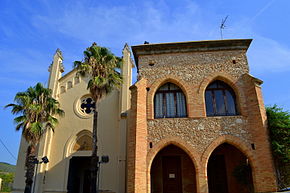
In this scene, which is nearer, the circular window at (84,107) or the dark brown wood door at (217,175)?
the dark brown wood door at (217,175)

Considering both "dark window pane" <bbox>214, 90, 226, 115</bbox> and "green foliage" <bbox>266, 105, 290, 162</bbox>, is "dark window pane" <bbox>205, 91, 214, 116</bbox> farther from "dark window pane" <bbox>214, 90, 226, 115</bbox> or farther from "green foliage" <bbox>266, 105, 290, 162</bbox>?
"green foliage" <bbox>266, 105, 290, 162</bbox>

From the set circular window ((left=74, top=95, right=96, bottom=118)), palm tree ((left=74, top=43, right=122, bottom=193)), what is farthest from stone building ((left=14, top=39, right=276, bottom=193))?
circular window ((left=74, top=95, right=96, bottom=118))

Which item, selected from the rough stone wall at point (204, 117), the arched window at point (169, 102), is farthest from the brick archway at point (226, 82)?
the arched window at point (169, 102)

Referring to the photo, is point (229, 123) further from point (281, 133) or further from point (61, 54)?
point (61, 54)

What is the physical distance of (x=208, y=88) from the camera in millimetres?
12727

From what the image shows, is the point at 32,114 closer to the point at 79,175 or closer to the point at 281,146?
the point at 79,175

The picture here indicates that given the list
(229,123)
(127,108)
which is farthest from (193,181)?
(127,108)

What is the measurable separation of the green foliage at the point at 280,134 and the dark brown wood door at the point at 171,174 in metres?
5.20

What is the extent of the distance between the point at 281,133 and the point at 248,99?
2348 mm

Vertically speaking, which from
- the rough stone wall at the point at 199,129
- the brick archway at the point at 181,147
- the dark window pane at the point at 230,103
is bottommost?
the brick archway at the point at 181,147

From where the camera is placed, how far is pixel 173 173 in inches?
491

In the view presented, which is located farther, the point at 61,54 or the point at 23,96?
the point at 61,54

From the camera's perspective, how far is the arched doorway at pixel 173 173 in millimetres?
12078

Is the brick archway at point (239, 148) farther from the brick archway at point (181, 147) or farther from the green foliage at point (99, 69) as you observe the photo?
the green foliage at point (99, 69)
